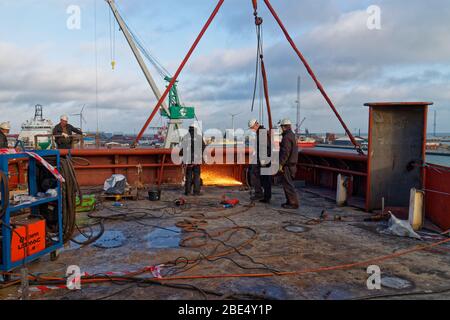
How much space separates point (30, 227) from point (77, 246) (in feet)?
4.17

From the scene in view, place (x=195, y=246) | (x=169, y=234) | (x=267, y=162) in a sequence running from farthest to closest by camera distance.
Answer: (x=267, y=162) < (x=169, y=234) < (x=195, y=246)

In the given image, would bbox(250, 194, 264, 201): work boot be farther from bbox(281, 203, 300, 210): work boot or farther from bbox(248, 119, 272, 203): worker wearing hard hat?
bbox(281, 203, 300, 210): work boot

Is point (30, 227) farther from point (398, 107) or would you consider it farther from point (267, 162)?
point (398, 107)

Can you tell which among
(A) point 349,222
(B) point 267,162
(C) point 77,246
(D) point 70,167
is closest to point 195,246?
(C) point 77,246

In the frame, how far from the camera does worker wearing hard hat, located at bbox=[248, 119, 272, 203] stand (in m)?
8.56

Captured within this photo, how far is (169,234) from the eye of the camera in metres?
5.91

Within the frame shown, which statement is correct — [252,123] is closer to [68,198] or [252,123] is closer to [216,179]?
[216,179]

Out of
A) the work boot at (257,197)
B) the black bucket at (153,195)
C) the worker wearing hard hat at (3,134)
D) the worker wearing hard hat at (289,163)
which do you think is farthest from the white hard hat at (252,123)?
the worker wearing hard hat at (3,134)

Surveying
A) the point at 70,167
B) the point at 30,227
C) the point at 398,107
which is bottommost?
the point at 30,227

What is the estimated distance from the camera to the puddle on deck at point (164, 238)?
5.31 metres

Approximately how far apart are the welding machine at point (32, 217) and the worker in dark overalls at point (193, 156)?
15.7 feet

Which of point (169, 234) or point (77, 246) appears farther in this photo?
point (169, 234)

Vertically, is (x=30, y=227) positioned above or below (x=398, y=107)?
below

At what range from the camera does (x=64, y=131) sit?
9.77 meters
